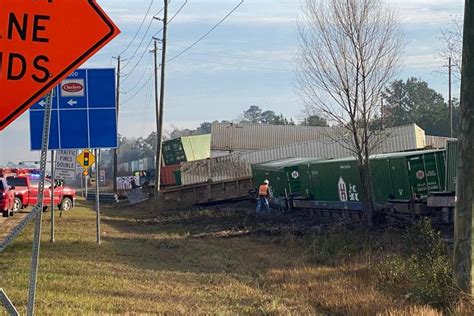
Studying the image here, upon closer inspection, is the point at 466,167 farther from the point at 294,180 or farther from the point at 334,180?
the point at 294,180

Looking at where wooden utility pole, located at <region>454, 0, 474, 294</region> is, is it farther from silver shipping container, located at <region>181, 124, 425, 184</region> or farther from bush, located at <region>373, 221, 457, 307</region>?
silver shipping container, located at <region>181, 124, 425, 184</region>

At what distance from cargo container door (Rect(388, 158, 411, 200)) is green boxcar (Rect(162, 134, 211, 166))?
4625 cm

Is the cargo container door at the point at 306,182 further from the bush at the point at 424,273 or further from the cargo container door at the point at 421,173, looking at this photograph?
the bush at the point at 424,273

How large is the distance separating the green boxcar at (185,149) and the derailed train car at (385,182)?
3949cm

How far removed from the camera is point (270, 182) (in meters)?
34.9

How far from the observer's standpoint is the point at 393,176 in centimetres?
2191

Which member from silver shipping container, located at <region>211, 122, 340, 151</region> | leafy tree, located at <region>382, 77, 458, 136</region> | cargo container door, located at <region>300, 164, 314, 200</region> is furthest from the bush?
leafy tree, located at <region>382, 77, 458, 136</region>

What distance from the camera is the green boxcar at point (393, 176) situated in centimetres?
2106

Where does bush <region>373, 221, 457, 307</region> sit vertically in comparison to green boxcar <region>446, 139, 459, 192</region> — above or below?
below

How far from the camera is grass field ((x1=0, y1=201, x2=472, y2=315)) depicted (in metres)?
8.30

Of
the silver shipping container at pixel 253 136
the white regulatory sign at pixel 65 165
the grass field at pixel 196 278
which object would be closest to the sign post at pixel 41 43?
the grass field at pixel 196 278

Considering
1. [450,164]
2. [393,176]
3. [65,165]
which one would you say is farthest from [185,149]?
[450,164]

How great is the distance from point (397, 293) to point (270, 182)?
25.5 m

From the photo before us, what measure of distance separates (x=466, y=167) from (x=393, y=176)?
14.1 m
